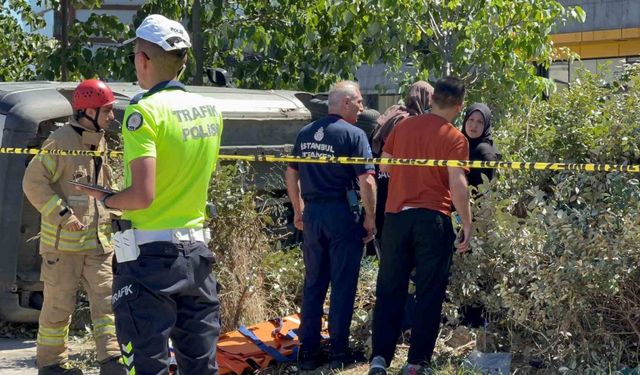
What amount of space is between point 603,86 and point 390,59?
504 cm

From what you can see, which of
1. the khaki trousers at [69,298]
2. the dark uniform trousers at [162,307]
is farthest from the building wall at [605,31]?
the dark uniform trousers at [162,307]

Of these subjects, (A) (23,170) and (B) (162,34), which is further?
(A) (23,170)

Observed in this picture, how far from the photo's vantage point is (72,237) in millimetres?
6141

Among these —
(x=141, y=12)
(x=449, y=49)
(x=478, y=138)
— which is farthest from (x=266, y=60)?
(x=478, y=138)

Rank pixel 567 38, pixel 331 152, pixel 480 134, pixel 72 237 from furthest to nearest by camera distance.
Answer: pixel 567 38 < pixel 480 134 < pixel 331 152 < pixel 72 237

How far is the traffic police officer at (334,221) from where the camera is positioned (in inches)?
254

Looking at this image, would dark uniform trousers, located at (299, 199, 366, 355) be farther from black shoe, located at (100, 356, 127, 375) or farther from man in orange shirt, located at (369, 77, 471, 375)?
black shoe, located at (100, 356, 127, 375)

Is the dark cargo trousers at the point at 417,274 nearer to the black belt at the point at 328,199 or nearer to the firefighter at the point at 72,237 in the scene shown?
the black belt at the point at 328,199

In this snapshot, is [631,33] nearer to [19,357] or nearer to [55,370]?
[19,357]

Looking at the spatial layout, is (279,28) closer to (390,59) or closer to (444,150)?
(390,59)

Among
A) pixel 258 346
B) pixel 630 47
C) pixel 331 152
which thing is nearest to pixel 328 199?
pixel 331 152

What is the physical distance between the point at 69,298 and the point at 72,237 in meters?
0.37

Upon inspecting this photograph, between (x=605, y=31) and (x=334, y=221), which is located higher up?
(x=605, y=31)

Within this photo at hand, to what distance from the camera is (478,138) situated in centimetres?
688
